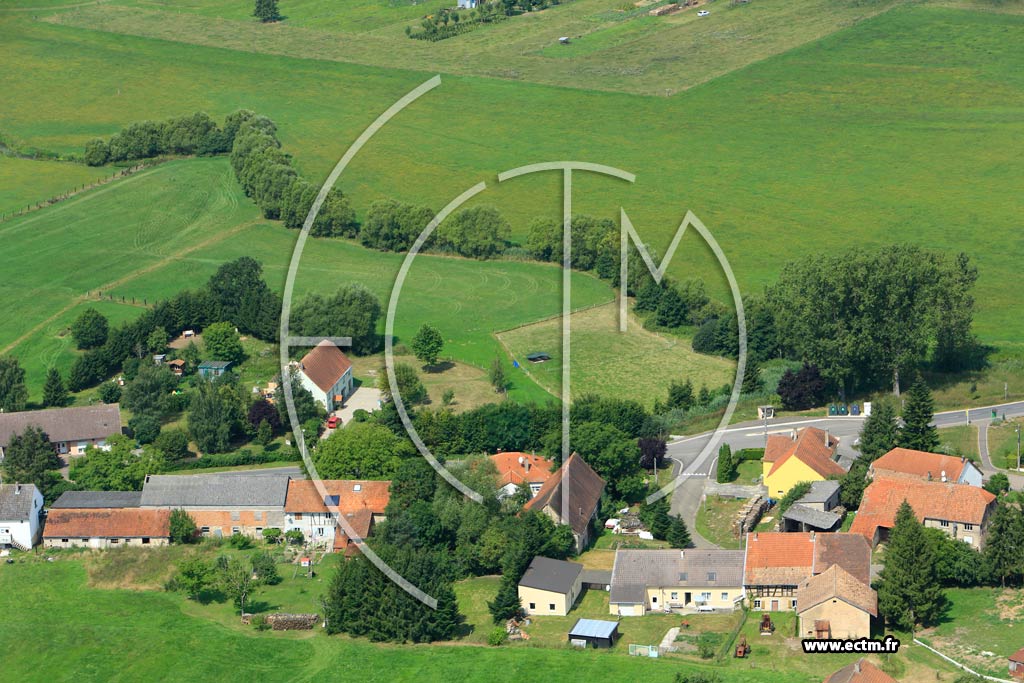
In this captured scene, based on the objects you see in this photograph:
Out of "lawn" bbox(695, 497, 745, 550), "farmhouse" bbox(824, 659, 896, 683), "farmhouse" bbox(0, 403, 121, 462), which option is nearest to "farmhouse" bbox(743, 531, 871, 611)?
"lawn" bbox(695, 497, 745, 550)

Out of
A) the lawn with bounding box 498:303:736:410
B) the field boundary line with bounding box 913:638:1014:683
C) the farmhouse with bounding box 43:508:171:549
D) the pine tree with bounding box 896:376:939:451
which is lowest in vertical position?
the farmhouse with bounding box 43:508:171:549

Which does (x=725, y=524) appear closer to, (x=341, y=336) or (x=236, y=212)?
(x=341, y=336)

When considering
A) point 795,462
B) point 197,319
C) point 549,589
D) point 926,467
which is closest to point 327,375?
point 197,319

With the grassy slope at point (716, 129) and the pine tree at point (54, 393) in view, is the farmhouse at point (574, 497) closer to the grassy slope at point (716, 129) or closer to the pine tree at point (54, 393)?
the pine tree at point (54, 393)

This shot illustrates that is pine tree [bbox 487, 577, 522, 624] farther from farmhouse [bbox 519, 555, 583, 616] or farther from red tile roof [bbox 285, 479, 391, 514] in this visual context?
red tile roof [bbox 285, 479, 391, 514]

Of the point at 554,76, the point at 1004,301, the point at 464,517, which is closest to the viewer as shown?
the point at 464,517

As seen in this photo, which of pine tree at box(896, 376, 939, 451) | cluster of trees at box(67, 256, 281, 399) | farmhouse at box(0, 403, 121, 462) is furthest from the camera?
cluster of trees at box(67, 256, 281, 399)

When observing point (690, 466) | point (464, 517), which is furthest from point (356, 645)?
point (690, 466)
